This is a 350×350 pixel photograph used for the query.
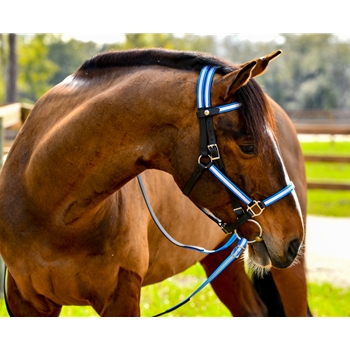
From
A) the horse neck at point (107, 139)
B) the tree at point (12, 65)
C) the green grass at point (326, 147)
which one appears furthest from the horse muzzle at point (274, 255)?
the green grass at point (326, 147)

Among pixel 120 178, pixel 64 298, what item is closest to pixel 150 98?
pixel 120 178

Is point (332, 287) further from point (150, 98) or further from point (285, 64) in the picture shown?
point (285, 64)

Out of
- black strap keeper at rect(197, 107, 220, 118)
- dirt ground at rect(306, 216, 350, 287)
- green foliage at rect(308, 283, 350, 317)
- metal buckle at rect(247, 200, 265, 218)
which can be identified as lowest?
dirt ground at rect(306, 216, 350, 287)

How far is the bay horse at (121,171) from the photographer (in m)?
2.25

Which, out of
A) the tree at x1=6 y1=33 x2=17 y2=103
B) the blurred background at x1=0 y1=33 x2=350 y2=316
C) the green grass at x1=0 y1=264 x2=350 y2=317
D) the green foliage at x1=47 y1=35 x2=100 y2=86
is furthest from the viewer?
the green foliage at x1=47 y1=35 x2=100 y2=86

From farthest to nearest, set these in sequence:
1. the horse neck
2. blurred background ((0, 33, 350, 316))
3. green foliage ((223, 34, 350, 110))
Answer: green foliage ((223, 34, 350, 110))
blurred background ((0, 33, 350, 316))
the horse neck

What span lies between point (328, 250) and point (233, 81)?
633cm

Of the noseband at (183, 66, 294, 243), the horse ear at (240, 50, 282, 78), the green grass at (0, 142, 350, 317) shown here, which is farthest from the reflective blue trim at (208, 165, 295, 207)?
the green grass at (0, 142, 350, 317)

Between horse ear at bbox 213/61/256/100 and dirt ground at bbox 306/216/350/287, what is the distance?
4.70 m

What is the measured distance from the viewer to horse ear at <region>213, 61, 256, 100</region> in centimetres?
211

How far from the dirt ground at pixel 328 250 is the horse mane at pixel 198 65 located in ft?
15.1

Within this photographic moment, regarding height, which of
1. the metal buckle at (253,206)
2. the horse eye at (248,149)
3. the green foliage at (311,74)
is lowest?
the green foliage at (311,74)

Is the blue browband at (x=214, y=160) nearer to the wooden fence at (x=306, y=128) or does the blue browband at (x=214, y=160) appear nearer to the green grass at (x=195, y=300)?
the green grass at (x=195, y=300)

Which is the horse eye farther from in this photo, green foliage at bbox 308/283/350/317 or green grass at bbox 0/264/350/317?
green foliage at bbox 308/283/350/317
